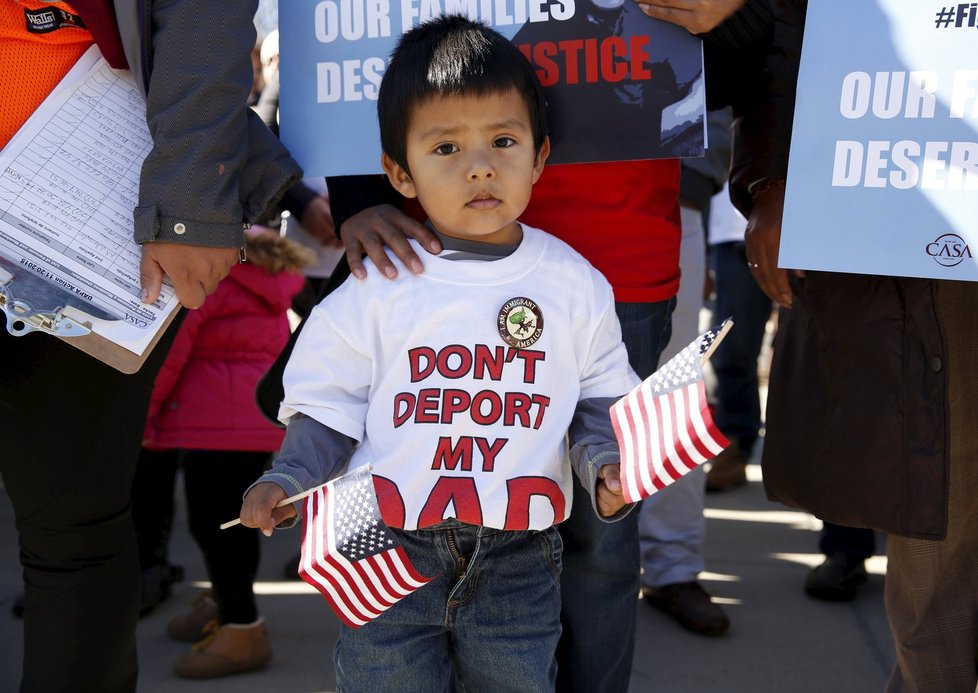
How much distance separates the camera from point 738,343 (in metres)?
5.30

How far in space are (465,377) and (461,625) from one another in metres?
0.48

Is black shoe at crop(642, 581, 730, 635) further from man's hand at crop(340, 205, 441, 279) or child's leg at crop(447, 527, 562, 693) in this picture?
man's hand at crop(340, 205, 441, 279)

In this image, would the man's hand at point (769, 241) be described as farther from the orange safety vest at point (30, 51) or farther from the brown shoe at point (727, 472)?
the brown shoe at point (727, 472)

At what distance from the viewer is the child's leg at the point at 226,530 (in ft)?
10.7

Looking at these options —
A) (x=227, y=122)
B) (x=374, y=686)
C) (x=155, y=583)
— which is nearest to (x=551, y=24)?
(x=227, y=122)

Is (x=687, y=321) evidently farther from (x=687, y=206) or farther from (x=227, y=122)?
(x=227, y=122)

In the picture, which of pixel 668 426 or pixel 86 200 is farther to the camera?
pixel 86 200

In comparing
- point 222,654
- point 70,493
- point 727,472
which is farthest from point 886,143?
point 727,472

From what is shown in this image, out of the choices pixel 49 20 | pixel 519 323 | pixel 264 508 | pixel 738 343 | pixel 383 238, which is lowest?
pixel 738 343

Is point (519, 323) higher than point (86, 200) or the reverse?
the reverse

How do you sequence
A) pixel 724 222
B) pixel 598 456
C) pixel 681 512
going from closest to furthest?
pixel 598 456
pixel 681 512
pixel 724 222

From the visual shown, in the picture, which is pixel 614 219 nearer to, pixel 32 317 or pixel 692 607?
pixel 32 317

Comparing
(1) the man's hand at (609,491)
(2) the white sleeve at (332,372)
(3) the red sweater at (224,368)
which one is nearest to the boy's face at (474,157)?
(2) the white sleeve at (332,372)

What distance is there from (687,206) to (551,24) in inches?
57.5
